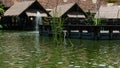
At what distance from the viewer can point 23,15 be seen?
72.2 m

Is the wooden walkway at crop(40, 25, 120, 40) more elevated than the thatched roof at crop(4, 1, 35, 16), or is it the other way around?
the thatched roof at crop(4, 1, 35, 16)

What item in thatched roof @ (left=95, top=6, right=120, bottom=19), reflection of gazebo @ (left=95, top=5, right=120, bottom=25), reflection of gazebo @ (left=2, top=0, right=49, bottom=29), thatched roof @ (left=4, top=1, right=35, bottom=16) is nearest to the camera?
reflection of gazebo @ (left=95, top=5, right=120, bottom=25)

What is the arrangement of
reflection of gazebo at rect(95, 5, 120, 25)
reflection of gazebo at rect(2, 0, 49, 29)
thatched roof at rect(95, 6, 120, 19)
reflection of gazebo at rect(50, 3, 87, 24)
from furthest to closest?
1. reflection of gazebo at rect(2, 0, 49, 29)
2. reflection of gazebo at rect(50, 3, 87, 24)
3. thatched roof at rect(95, 6, 120, 19)
4. reflection of gazebo at rect(95, 5, 120, 25)

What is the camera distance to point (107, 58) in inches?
1125

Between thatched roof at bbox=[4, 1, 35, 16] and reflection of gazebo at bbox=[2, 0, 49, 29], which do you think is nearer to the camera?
reflection of gazebo at bbox=[2, 0, 49, 29]

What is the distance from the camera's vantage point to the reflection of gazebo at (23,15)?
231ft

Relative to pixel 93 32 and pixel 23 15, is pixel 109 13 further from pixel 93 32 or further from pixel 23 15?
pixel 93 32

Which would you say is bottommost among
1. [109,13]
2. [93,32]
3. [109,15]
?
[93,32]

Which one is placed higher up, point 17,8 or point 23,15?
point 17,8

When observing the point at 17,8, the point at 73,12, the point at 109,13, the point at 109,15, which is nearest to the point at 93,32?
the point at 109,15

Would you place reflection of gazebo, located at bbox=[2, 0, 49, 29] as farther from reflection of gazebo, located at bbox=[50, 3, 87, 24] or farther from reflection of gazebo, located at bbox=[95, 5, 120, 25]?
reflection of gazebo, located at bbox=[95, 5, 120, 25]

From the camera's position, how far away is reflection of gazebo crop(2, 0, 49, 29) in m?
70.4

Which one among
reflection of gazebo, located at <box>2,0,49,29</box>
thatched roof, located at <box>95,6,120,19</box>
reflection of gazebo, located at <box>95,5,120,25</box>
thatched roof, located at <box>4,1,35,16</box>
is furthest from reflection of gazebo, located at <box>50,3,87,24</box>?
thatched roof, located at <box>4,1,35,16</box>

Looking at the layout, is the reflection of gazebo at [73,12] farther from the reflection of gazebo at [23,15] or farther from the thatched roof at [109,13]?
the thatched roof at [109,13]
